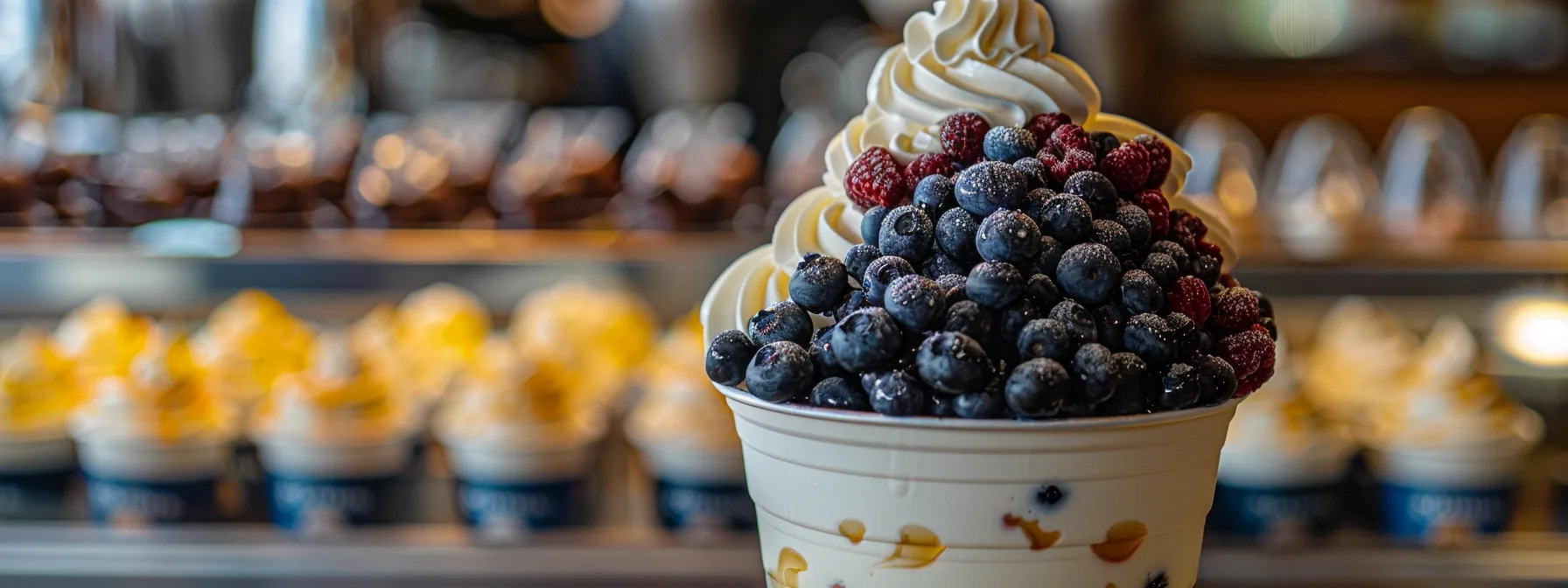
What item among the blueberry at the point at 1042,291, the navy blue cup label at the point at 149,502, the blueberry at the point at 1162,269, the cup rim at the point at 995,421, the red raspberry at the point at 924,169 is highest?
the red raspberry at the point at 924,169

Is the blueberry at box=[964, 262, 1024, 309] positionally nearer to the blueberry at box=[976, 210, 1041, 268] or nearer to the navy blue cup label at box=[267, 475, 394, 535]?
the blueberry at box=[976, 210, 1041, 268]

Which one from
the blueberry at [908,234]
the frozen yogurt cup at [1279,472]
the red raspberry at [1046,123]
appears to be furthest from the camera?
the frozen yogurt cup at [1279,472]

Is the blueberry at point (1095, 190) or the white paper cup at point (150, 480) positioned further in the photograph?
the white paper cup at point (150, 480)

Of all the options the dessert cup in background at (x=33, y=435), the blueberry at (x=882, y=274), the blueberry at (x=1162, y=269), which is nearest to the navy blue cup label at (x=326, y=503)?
the dessert cup in background at (x=33, y=435)

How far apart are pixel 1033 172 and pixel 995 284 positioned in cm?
11

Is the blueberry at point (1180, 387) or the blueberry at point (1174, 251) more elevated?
the blueberry at point (1174, 251)

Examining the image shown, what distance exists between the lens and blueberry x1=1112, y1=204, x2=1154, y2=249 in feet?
2.84

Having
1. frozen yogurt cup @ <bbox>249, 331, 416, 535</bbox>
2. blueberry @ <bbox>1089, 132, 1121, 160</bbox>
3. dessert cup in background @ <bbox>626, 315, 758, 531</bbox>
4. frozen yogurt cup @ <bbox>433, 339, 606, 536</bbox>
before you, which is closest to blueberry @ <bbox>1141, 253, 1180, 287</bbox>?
blueberry @ <bbox>1089, 132, 1121, 160</bbox>

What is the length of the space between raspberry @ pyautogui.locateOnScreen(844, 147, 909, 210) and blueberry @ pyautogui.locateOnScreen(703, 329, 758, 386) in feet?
0.48

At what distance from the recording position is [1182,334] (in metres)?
0.82

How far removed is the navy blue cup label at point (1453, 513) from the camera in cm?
201

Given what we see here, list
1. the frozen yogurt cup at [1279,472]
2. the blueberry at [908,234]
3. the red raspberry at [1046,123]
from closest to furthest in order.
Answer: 1. the blueberry at [908,234]
2. the red raspberry at [1046,123]
3. the frozen yogurt cup at [1279,472]

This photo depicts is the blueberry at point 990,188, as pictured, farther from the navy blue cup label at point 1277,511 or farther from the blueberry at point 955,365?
the navy blue cup label at point 1277,511

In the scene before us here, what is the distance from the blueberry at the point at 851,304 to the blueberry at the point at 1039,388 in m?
0.13
